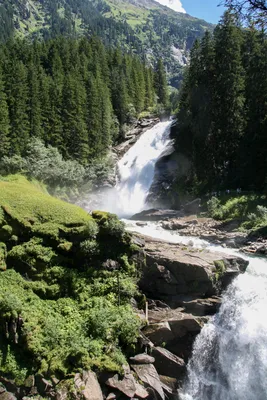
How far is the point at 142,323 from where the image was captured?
52.6 ft

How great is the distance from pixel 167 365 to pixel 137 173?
3943 centimetres

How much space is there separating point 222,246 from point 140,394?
1470 centimetres

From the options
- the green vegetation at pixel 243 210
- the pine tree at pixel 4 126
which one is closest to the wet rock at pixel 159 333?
the green vegetation at pixel 243 210

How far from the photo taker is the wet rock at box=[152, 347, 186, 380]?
50.2 ft

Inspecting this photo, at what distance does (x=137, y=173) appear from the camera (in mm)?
53188

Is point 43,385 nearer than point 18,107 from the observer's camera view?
Yes

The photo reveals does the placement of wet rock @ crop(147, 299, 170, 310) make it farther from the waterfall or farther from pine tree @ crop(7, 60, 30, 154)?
pine tree @ crop(7, 60, 30, 154)

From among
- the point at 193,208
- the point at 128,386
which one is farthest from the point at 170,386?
the point at 193,208

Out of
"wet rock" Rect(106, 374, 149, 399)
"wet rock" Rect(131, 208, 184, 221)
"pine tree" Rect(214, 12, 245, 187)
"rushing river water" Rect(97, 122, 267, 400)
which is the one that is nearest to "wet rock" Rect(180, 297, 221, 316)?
"rushing river water" Rect(97, 122, 267, 400)

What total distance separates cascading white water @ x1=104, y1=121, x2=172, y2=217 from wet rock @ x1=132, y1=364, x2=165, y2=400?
96.3 feet

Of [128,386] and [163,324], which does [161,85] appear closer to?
[163,324]

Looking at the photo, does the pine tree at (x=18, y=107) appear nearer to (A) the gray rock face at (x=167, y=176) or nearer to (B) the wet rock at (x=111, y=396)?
(A) the gray rock face at (x=167, y=176)

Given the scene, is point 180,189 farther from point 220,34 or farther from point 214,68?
point 220,34

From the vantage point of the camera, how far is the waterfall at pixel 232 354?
1516 centimetres
